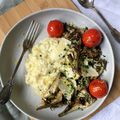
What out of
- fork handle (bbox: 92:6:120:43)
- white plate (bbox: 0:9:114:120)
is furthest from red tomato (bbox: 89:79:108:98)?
fork handle (bbox: 92:6:120:43)

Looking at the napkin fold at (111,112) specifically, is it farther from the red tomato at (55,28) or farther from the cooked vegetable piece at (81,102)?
the red tomato at (55,28)

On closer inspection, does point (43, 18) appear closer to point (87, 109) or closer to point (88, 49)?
point (88, 49)

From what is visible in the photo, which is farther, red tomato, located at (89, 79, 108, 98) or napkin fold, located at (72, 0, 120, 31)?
napkin fold, located at (72, 0, 120, 31)

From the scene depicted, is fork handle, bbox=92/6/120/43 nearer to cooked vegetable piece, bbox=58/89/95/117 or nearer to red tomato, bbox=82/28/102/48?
red tomato, bbox=82/28/102/48

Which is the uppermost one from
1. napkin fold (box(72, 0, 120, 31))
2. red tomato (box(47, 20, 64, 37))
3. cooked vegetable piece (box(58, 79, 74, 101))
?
red tomato (box(47, 20, 64, 37))

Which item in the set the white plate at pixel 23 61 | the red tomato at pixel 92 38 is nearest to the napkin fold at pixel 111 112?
the white plate at pixel 23 61

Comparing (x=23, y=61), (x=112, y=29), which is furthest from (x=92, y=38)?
(x=23, y=61)

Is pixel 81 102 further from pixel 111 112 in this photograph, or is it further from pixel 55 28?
pixel 55 28
